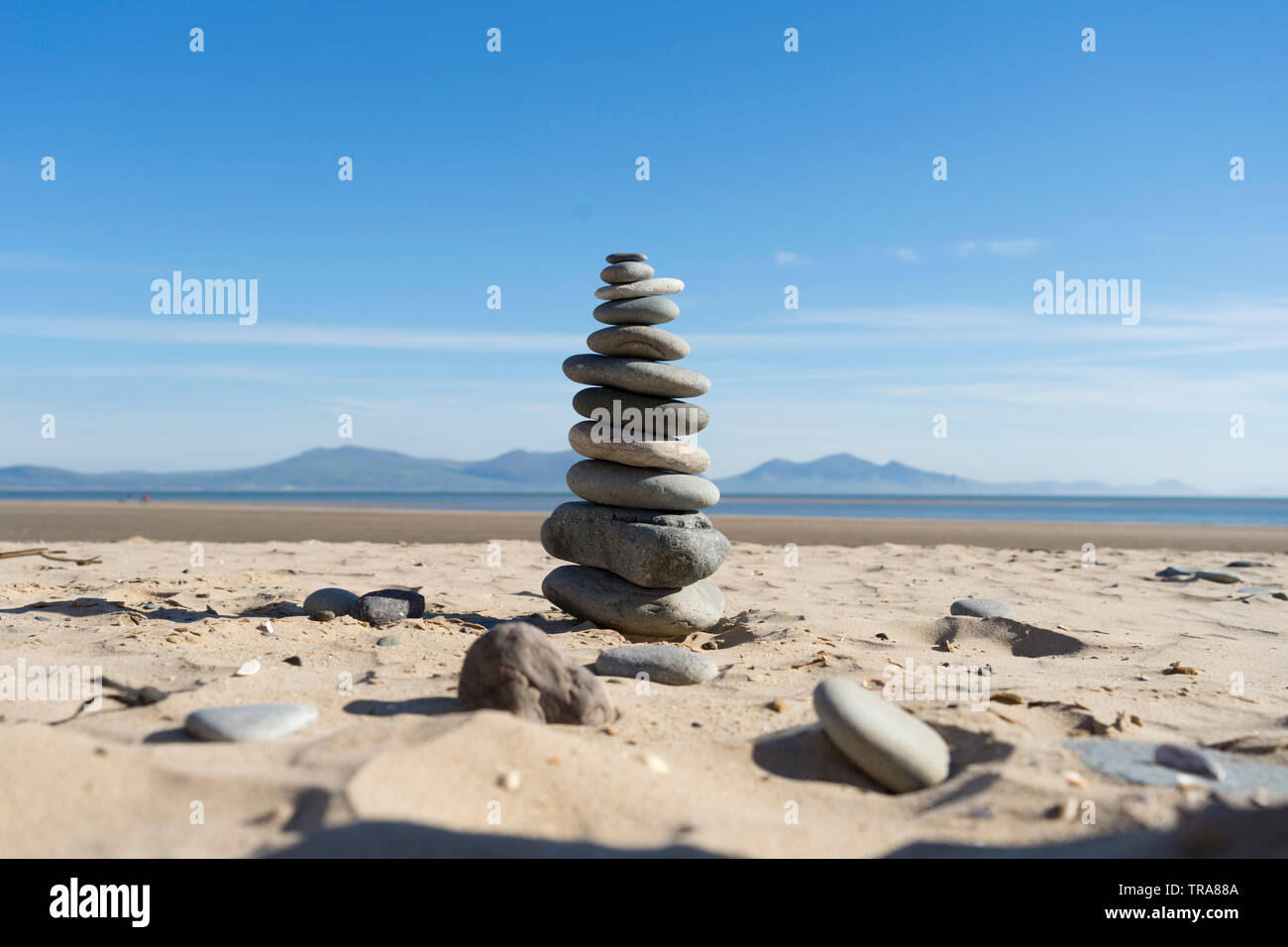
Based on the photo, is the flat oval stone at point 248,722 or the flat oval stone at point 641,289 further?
the flat oval stone at point 641,289

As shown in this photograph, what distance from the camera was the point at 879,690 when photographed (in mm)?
4352

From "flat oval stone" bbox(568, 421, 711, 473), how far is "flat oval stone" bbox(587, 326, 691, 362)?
0.58m

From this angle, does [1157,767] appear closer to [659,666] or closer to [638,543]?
[659,666]

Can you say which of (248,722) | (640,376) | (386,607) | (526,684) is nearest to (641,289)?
(640,376)

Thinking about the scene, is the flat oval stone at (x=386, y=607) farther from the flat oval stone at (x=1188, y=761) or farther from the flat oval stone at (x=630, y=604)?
the flat oval stone at (x=1188, y=761)

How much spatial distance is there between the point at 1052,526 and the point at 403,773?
21783mm

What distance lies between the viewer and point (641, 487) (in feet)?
19.8

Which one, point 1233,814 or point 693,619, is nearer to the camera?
point 1233,814

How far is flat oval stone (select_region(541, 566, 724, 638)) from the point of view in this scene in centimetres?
595

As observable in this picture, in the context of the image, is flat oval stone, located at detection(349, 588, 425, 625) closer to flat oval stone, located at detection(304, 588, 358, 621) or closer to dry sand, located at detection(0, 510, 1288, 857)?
flat oval stone, located at detection(304, 588, 358, 621)

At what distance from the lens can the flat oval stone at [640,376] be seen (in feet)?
20.0

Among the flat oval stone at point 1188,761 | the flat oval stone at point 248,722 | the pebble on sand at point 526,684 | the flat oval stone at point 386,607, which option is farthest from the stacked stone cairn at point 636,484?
the flat oval stone at point 1188,761

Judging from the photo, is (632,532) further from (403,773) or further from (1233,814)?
(1233,814)
